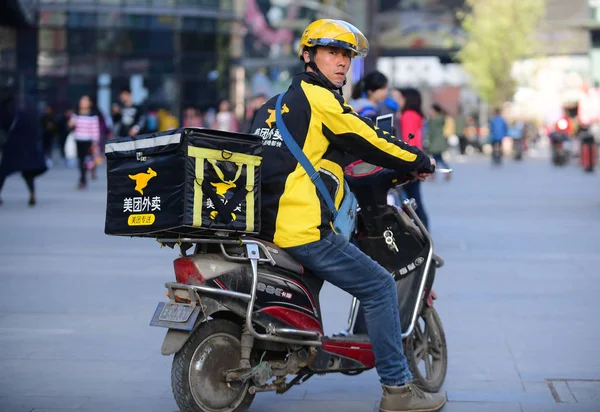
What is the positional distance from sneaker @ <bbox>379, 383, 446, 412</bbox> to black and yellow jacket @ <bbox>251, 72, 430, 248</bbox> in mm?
795

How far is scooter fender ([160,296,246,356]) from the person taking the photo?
494 cm

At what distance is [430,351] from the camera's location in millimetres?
6031

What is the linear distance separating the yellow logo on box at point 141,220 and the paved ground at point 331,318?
1.12m

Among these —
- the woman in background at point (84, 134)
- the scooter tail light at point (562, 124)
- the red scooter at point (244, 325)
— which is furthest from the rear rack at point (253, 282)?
the scooter tail light at point (562, 124)

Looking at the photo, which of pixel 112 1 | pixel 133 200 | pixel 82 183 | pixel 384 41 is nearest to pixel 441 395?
pixel 133 200

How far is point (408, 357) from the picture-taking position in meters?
5.75

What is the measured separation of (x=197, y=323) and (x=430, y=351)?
149cm

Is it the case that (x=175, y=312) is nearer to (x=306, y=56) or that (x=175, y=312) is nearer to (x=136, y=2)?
(x=306, y=56)

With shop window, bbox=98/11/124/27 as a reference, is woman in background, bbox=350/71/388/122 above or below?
below

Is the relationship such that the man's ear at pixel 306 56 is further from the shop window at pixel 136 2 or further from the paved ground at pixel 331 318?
the shop window at pixel 136 2

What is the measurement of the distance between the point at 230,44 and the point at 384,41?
85.1 feet

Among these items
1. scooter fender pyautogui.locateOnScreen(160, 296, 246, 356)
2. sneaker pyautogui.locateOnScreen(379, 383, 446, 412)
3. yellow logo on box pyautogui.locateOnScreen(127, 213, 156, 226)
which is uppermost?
yellow logo on box pyautogui.locateOnScreen(127, 213, 156, 226)

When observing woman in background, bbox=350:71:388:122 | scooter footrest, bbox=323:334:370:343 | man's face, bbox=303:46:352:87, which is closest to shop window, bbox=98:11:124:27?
woman in background, bbox=350:71:388:122

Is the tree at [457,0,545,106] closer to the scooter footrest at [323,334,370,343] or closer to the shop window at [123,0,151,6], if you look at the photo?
the shop window at [123,0,151,6]
